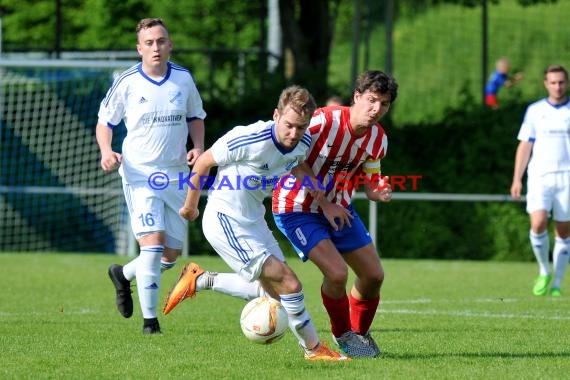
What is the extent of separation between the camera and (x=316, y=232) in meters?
7.09

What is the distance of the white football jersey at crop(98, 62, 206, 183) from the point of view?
830 cm

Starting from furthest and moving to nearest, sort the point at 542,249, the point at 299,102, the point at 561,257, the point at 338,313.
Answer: the point at 542,249 → the point at 561,257 → the point at 338,313 → the point at 299,102

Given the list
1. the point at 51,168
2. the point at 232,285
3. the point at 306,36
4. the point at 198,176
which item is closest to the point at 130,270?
the point at 232,285

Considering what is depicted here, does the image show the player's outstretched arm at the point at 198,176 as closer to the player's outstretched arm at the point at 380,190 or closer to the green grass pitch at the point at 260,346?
the green grass pitch at the point at 260,346

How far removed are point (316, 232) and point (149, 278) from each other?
5.29ft

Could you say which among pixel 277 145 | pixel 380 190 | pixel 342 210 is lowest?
pixel 342 210

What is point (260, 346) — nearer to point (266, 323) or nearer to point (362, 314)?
point (362, 314)

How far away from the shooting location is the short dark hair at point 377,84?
6895mm

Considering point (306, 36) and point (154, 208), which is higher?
point (306, 36)

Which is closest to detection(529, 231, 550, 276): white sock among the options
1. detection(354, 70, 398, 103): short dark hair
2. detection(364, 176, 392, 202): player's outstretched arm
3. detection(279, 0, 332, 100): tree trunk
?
detection(364, 176, 392, 202): player's outstretched arm

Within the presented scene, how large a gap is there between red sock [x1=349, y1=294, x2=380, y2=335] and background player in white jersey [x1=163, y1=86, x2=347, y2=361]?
529 millimetres

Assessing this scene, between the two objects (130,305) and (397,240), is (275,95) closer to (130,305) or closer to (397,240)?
(397,240)

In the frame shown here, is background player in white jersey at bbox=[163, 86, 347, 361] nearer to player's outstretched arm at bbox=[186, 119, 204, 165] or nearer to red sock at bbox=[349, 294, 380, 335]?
red sock at bbox=[349, 294, 380, 335]

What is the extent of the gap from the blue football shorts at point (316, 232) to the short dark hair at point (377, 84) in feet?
2.75
